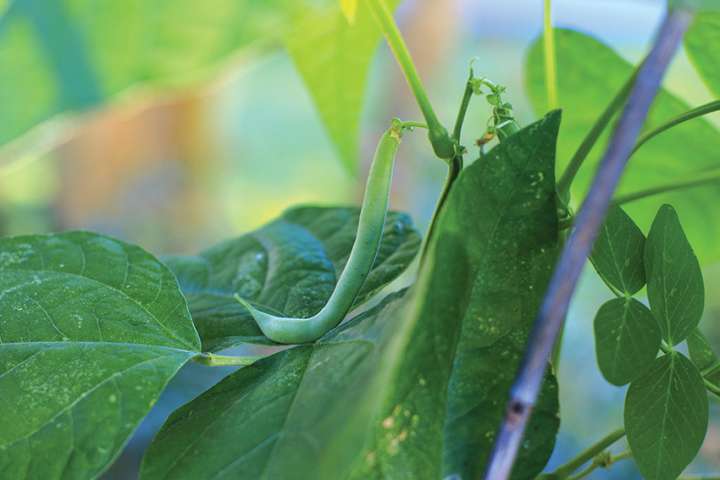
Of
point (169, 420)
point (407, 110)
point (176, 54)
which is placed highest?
point (176, 54)

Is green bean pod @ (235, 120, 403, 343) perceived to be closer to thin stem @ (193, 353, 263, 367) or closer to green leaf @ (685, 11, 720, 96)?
thin stem @ (193, 353, 263, 367)

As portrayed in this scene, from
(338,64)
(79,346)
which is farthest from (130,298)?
(338,64)

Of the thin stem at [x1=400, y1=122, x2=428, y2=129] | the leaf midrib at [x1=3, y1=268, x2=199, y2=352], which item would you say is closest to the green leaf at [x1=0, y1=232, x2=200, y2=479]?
the leaf midrib at [x1=3, y1=268, x2=199, y2=352]

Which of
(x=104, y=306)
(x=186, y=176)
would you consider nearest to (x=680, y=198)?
(x=104, y=306)

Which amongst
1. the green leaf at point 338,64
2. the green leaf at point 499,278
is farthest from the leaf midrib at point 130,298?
the green leaf at point 338,64

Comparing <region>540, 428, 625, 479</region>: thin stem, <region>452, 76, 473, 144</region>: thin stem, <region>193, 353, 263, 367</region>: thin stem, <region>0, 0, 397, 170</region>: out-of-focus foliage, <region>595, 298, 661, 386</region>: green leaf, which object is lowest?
<region>540, 428, 625, 479</region>: thin stem

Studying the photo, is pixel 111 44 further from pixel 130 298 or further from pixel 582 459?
pixel 582 459

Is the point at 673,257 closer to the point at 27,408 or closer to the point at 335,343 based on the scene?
the point at 335,343
